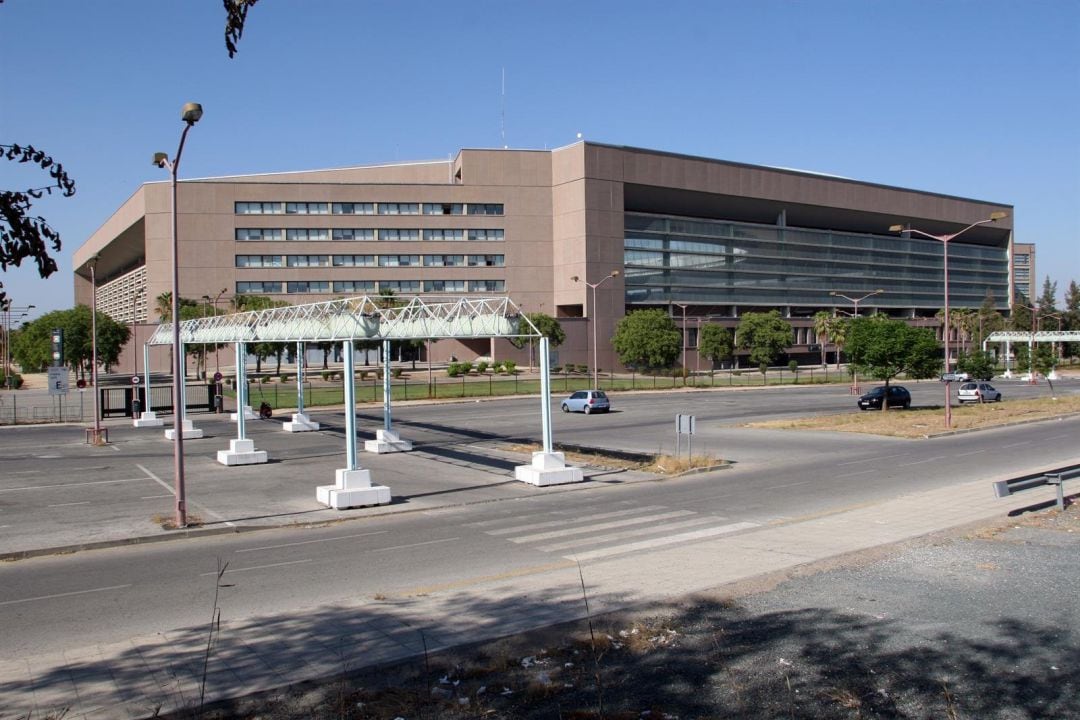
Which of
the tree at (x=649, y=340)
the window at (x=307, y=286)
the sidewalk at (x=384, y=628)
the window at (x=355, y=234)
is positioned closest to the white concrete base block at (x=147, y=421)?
the sidewalk at (x=384, y=628)

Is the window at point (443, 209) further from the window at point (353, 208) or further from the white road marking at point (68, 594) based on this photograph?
the white road marking at point (68, 594)

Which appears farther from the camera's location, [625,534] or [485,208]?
[485,208]

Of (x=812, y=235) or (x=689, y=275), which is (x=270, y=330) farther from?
(x=812, y=235)

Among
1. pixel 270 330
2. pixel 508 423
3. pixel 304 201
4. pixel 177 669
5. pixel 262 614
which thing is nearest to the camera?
pixel 177 669

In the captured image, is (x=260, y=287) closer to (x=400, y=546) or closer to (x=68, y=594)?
(x=400, y=546)

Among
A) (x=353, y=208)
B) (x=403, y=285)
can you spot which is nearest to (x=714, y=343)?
(x=403, y=285)

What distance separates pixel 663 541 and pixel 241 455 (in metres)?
16.7

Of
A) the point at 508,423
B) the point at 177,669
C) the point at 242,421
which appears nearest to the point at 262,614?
the point at 177,669

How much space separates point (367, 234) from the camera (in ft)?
323

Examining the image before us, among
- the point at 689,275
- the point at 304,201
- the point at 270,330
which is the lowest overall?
the point at 270,330

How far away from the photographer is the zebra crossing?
47.5 ft

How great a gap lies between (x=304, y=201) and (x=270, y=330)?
7479cm

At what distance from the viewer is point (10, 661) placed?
9.05 meters

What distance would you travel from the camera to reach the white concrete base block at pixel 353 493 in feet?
62.1
